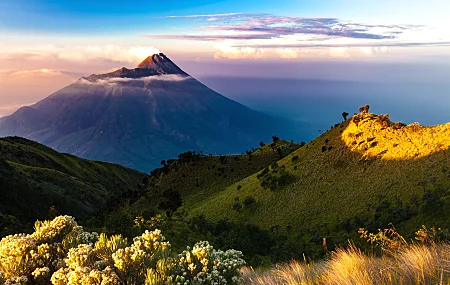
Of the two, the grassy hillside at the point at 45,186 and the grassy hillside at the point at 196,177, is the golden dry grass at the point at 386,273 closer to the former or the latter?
the grassy hillside at the point at 45,186

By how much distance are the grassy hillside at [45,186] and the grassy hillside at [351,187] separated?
2797 cm

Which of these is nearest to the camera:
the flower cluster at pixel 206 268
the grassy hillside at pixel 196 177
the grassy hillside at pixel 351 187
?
the flower cluster at pixel 206 268

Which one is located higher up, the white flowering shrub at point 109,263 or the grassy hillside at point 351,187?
the white flowering shrub at point 109,263

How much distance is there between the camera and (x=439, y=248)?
909 cm

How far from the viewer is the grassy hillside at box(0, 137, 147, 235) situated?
56.2 meters

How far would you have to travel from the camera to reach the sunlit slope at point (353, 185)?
33.0 metres

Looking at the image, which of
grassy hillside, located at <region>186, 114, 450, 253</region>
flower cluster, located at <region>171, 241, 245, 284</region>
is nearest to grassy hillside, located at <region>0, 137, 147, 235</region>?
flower cluster, located at <region>171, 241, 245, 284</region>

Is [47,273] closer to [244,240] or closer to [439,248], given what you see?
[439,248]

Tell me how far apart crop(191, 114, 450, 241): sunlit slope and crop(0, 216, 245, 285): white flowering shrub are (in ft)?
83.8

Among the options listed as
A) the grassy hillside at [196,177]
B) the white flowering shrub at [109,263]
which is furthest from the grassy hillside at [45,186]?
the white flowering shrub at [109,263]

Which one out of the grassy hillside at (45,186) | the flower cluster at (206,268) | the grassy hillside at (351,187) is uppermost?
the flower cluster at (206,268)

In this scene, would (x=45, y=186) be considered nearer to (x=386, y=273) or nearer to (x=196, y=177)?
(x=196, y=177)

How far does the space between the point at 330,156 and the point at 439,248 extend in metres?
41.4

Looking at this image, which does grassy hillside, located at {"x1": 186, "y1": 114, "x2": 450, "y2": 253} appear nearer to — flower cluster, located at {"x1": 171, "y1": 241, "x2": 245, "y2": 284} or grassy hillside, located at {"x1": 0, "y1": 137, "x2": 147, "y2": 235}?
flower cluster, located at {"x1": 171, "y1": 241, "x2": 245, "y2": 284}
